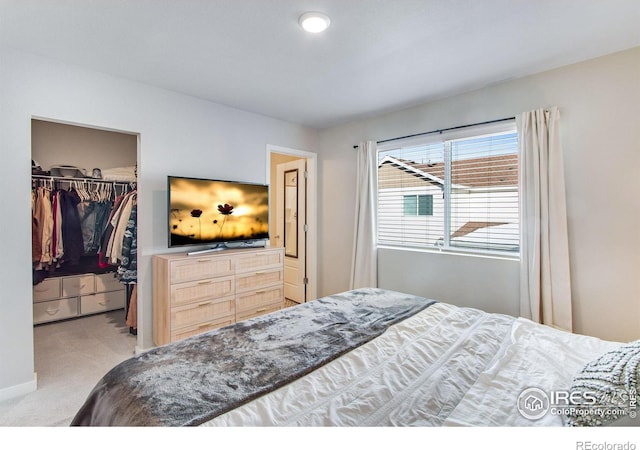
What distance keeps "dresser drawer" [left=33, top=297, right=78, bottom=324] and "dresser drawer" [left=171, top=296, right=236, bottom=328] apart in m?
2.10

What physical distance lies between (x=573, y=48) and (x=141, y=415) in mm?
3218

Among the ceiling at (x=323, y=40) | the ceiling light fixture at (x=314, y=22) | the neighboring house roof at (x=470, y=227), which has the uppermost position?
the ceiling at (x=323, y=40)

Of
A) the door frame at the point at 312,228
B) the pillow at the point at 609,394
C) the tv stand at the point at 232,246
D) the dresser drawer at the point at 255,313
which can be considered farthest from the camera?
the door frame at the point at 312,228

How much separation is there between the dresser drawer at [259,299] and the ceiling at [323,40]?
204cm

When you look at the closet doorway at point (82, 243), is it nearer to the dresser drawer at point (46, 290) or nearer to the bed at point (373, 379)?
the dresser drawer at point (46, 290)

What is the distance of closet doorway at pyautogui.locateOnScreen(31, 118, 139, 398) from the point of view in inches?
115

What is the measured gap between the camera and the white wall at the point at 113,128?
210 cm

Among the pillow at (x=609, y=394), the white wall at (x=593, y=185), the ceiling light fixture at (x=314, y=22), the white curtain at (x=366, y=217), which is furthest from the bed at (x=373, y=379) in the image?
the white curtain at (x=366, y=217)

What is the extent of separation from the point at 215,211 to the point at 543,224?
115 inches

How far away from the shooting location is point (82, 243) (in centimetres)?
370

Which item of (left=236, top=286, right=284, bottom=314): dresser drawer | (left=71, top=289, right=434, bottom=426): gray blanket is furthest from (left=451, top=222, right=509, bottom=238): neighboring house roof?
(left=236, top=286, right=284, bottom=314): dresser drawer

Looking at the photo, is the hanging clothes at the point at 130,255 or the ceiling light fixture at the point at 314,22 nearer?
the ceiling light fixture at the point at 314,22

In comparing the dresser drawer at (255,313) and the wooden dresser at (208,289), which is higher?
the wooden dresser at (208,289)

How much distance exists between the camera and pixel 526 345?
135 centimetres
